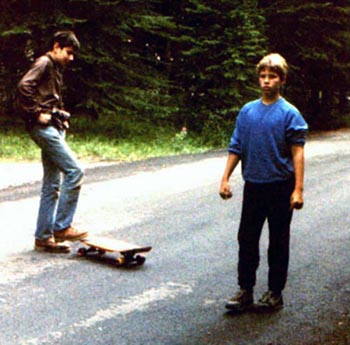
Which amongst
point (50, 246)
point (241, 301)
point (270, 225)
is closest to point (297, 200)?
point (270, 225)

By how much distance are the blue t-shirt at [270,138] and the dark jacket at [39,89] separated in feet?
8.12

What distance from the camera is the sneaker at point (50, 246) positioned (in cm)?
747

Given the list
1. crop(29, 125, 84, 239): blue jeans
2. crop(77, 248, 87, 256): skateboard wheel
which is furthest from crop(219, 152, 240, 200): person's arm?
crop(29, 125, 84, 239): blue jeans

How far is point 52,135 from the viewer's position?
24.3 feet

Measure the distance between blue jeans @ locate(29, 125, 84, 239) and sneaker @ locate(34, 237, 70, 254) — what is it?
0.05 metres

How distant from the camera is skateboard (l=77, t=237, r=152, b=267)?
6.96m

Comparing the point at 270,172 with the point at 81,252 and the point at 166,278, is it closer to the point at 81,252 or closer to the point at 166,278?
the point at 166,278

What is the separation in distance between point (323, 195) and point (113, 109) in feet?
31.5

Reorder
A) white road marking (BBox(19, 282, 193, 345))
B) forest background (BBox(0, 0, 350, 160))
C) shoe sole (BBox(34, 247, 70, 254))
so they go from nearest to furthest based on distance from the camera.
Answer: white road marking (BBox(19, 282, 193, 345)), shoe sole (BBox(34, 247, 70, 254)), forest background (BBox(0, 0, 350, 160))

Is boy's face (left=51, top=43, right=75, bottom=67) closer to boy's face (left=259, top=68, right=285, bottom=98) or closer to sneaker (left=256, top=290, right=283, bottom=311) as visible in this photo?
boy's face (left=259, top=68, right=285, bottom=98)

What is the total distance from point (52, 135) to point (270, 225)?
2.69m

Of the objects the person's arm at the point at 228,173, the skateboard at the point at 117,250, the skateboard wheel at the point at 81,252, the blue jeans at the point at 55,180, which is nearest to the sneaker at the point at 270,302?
the person's arm at the point at 228,173

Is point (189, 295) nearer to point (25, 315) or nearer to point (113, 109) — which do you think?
point (25, 315)

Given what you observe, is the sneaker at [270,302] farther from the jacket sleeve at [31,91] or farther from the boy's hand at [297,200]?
the jacket sleeve at [31,91]
